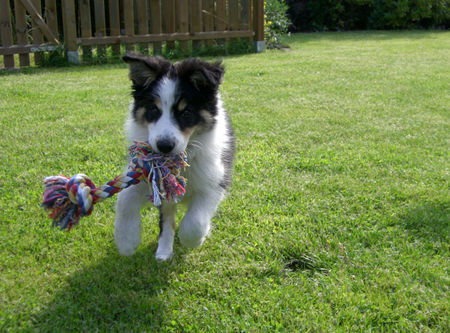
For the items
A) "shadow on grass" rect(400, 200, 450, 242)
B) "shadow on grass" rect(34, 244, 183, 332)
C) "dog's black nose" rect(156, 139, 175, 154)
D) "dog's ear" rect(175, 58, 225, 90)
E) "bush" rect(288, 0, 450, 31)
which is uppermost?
"bush" rect(288, 0, 450, 31)

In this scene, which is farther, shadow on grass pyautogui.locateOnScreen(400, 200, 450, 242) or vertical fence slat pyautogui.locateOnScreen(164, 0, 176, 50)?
vertical fence slat pyautogui.locateOnScreen(164, 0, 176, 50)

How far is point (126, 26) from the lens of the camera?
1052 cm

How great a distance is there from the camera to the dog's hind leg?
3.22 m

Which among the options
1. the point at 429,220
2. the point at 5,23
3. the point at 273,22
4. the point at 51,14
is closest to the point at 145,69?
the point at 429,220

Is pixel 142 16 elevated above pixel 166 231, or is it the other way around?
pixel 142 16

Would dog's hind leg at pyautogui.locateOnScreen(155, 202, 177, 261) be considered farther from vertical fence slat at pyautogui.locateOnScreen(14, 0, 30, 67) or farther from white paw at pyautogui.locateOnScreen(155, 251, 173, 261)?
vertical fence slat at pyautogui.locateOnScreen(14, 0, 30, 67)

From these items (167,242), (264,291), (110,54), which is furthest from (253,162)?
(110,54)

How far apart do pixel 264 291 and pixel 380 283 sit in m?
0.74

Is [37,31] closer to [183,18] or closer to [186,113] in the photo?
[183,18]

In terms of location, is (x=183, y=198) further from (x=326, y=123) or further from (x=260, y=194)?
(x=326, y=123)

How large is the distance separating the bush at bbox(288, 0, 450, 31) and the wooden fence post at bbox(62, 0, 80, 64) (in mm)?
14003

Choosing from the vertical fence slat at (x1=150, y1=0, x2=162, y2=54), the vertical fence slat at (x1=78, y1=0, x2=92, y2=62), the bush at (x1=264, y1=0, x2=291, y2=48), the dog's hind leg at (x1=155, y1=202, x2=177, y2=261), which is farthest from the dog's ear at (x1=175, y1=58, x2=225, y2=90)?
the bush at (x1=264, y1=0, x2=291, y2=48)

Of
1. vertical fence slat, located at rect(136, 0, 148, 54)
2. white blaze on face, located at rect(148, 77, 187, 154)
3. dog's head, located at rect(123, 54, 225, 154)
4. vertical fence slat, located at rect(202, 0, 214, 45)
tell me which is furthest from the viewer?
vertical fence slat, located at rect(202, 0, 214, 45)

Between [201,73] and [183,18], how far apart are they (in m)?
8.85
